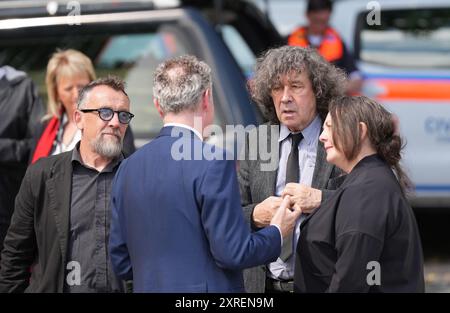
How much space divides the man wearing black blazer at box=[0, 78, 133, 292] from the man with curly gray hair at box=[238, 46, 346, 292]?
58 centimetres

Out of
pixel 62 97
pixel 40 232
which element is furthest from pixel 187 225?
pixel 62 97

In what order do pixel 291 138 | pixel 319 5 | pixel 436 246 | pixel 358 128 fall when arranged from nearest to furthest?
pixel 358 128 < pixel 291 138 < pixel 319 5 < pixel 436 246

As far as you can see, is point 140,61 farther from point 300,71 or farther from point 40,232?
point 300,71

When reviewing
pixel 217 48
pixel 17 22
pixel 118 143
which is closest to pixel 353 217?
pixel 118 143

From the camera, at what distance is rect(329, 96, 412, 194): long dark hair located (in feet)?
11.6

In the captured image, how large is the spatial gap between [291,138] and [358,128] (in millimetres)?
543

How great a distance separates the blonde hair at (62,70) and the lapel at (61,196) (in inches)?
43.7

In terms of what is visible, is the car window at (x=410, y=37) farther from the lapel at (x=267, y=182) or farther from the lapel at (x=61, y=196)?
the lapel at (x=61, y=196)

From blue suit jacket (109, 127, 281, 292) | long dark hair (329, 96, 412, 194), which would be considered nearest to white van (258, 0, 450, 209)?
long dark hair (329, 96, 412, 194)

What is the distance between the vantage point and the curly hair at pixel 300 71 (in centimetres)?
393

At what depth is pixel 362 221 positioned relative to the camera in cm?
338

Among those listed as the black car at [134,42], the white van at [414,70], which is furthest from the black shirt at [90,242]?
the white van at [414,70]

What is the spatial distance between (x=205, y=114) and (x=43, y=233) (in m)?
0.96

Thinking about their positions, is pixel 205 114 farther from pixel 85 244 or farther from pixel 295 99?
pixel 85 244
